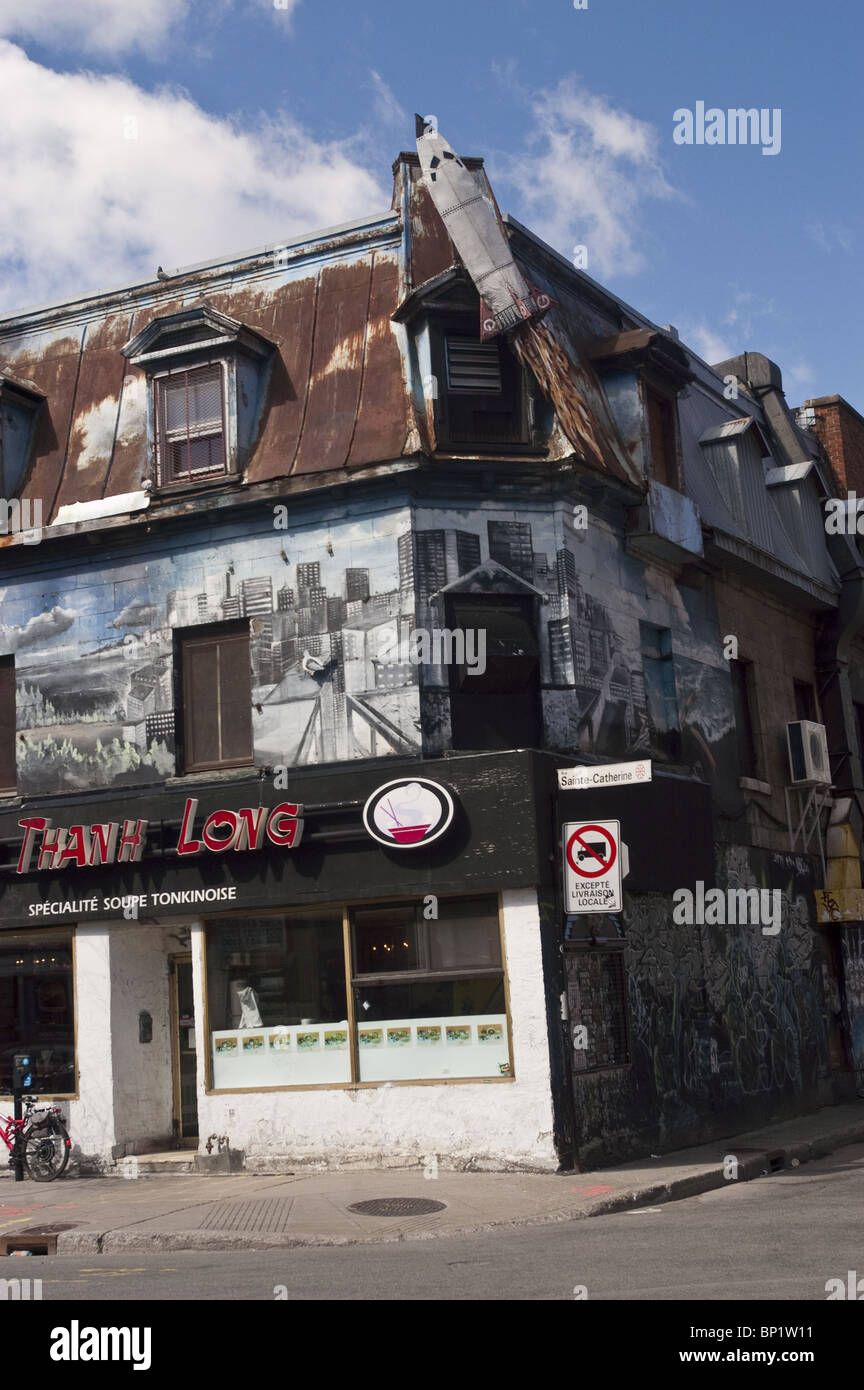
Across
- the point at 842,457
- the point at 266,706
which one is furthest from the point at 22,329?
the point at 842,457

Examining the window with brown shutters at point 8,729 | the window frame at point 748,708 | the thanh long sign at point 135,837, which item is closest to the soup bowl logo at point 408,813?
the thanh long sign at point 135,837

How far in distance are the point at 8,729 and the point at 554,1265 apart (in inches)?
445

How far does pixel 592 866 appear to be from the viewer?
1490 cm

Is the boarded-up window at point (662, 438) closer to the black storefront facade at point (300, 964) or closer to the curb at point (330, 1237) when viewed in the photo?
the black storefront facade at point (300, 964)

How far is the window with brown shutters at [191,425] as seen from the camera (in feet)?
57.8

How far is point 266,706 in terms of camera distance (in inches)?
656

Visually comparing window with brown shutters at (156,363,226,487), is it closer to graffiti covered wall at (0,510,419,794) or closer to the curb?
graffiti covered wall at (0,510,419,794)

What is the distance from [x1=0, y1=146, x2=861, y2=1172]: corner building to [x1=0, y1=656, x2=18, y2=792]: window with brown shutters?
0.05m

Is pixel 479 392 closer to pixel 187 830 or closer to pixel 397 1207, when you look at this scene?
pixel 187 830

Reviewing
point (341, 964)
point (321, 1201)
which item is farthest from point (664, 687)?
point (321, 1201)

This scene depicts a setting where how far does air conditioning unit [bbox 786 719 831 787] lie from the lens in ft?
69.4

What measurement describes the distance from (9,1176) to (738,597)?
12.6 metres
